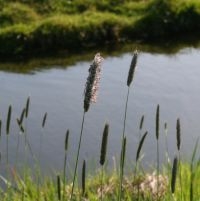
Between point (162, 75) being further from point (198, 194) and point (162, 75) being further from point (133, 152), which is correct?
point (198, 194)

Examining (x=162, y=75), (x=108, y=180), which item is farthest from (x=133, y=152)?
(x=162, y=75)

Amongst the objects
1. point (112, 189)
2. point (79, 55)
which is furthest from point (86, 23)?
point (112, 189)

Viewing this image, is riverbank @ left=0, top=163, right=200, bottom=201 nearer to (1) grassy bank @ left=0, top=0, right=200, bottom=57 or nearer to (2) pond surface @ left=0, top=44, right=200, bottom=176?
(2) pond surface @ left=0, top=44, right=200, bottom=176

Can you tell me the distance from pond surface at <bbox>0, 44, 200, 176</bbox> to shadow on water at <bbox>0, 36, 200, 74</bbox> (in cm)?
15

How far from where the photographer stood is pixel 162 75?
1261cm

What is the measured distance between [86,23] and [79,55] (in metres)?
1.03

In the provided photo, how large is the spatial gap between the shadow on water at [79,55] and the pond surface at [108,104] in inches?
5.9

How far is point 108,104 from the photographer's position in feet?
35.9

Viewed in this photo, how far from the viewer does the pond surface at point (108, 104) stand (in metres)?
9.21

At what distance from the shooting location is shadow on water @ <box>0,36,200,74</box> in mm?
13492

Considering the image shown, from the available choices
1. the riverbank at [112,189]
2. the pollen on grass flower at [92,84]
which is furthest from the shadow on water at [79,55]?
the pollen on grass flower at [92,84]

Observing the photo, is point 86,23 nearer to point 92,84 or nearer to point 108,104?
point 108,104

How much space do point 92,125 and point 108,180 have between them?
3.62m

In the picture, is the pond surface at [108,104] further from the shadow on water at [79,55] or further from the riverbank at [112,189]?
the riverbank at [112,189]
